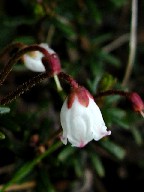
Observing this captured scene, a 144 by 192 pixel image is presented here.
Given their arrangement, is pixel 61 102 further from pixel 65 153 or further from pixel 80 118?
pixel 80 118

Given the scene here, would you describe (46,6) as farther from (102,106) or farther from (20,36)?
(102,106)

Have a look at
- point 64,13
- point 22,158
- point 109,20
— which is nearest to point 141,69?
point 109,20

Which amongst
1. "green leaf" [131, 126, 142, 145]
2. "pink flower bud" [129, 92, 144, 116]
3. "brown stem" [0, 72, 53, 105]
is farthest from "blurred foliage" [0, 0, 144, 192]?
"pink flower bud" [129, 92, 144, 116]

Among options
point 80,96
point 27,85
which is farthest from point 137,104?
point 27,85

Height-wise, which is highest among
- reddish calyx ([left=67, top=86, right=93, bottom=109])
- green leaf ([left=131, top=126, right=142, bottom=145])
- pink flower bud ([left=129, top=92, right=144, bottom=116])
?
reddish calyx ([left=67, top=86, right=93, bottom=109])

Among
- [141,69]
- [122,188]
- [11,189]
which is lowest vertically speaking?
A: [122,188]

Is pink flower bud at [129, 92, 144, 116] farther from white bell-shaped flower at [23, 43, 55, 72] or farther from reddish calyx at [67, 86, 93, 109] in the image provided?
white bell-shaped flower at [23, 43, 55, 72]
